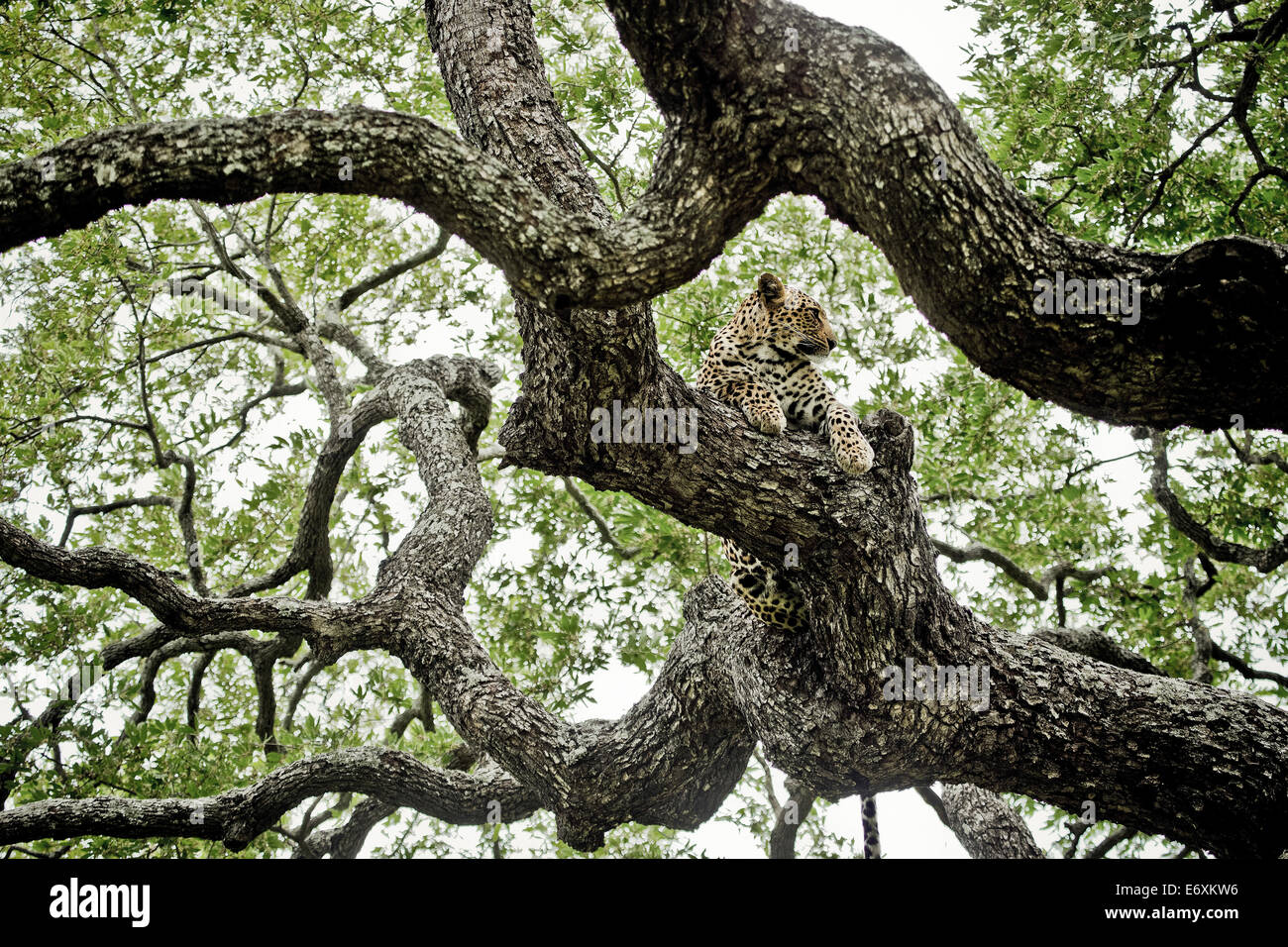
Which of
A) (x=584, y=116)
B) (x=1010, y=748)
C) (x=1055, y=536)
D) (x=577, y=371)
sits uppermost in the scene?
(x=584, y=116)

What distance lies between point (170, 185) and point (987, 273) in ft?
8.70

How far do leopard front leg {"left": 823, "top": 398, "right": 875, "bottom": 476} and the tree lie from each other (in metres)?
0.07

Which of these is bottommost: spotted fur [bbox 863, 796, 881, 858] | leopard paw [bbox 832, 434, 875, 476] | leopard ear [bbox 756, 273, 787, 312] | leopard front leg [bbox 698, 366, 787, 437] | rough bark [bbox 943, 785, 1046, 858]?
rough bark [bbox 943, 785, 1046, 858]

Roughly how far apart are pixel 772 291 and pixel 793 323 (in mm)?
202

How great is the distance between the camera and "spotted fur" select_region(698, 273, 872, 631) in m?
4.34

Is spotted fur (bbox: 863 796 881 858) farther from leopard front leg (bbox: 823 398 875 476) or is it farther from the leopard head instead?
the leopard head

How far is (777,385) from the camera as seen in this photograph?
5051 mm

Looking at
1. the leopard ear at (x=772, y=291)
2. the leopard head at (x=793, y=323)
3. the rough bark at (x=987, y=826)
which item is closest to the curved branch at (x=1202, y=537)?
the rough bark at (x=987, y=826)

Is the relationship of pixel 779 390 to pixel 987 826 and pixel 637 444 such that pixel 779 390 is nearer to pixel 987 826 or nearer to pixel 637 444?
pixel 637 444

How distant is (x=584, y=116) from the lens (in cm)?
847

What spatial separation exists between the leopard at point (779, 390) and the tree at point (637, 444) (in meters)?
0.15

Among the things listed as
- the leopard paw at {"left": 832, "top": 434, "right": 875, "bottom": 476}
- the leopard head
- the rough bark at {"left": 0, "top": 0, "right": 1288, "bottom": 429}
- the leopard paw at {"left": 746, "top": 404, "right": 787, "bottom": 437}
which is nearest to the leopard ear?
the leopard head

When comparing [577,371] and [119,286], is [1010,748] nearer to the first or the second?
[577,371]
